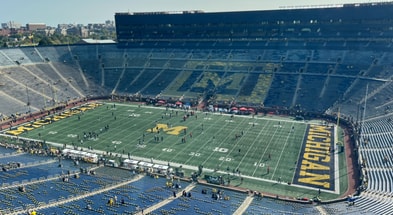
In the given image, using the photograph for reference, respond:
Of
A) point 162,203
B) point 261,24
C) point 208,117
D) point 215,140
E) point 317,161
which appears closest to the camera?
point 162,203

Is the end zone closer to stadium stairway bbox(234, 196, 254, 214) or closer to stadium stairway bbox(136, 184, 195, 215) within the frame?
stadium stairway bbox(234, 196, 254, 214)

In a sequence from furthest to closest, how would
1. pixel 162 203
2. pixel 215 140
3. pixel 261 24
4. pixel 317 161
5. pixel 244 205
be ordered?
pixel 261 24
pixel 215 140
pixel 317 161
pixel 244 205
pixel 162 203

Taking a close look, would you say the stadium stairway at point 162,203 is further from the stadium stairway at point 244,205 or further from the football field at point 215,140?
the football field at point 215,140

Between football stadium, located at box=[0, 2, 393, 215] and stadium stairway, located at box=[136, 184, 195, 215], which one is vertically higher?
football stadium, located at box=[0, 2, 393, 215]

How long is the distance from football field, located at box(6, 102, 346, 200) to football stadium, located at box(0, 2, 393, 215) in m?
0.29

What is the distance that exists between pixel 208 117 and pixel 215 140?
43.5 feet

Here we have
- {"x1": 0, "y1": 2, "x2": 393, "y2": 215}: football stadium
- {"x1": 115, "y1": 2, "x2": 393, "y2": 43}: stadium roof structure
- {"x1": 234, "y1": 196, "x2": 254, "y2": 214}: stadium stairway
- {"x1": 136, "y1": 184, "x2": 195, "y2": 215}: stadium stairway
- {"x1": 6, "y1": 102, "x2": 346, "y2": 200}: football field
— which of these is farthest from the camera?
{"x1": 115, "y1": 2, "x2": 393, "y2": 43}: stadium roof structure

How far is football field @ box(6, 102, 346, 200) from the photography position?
4056 centimetres

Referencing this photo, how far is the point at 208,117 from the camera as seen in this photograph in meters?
64.2

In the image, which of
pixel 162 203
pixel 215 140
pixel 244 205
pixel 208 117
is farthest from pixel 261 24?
pixel 162 203

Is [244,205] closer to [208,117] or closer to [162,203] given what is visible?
[162,203]

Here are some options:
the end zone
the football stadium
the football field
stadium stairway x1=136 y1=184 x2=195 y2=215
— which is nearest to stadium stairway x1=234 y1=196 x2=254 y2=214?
the football stadium

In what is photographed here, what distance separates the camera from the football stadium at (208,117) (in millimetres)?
32188

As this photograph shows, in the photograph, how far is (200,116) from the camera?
65.1 m
